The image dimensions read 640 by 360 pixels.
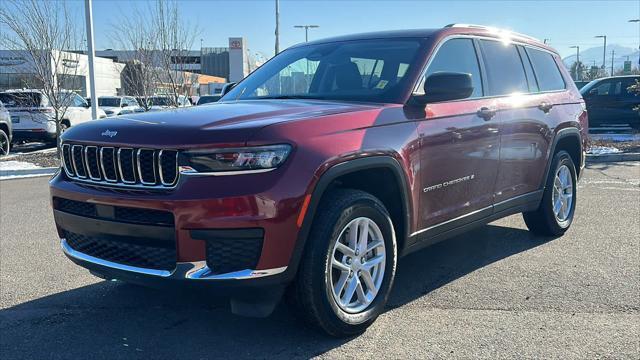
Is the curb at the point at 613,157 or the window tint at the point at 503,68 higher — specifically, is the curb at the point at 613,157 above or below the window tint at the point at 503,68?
below

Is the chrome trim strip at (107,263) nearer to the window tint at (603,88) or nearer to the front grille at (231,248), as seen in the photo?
the front grille at (231,248)

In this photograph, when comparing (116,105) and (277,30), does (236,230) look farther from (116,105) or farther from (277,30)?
(277,30)

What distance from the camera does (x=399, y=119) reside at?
377cm

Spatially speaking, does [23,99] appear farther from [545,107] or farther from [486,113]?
[486,113]

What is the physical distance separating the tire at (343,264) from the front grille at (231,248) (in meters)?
0.35

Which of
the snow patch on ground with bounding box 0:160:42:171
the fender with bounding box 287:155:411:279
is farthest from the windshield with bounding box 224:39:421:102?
the snow patch on ground with bounding box 0:160:42:171

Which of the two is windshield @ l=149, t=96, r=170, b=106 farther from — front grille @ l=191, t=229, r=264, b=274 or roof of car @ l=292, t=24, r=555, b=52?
front grille @ l=191, t=229, r=264, b=274

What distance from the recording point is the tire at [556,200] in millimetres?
5656

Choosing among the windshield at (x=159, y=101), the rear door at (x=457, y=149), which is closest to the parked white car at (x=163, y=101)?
the windshield at (x=159, y=101)

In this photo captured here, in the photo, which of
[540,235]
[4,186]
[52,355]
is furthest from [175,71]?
[52,355]

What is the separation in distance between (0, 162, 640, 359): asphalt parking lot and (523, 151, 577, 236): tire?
19 cm

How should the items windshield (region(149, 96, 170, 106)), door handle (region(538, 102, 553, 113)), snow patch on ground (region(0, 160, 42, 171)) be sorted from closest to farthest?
door handle (region(538, 102, 553, 113)), snow patch on ground (region(0, 160, 42, 171)), windshield (region(149, 96, 170, 106))

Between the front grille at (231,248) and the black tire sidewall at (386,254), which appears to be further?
the black tire sidewall at (386,254)

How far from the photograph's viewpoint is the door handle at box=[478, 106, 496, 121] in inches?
176
